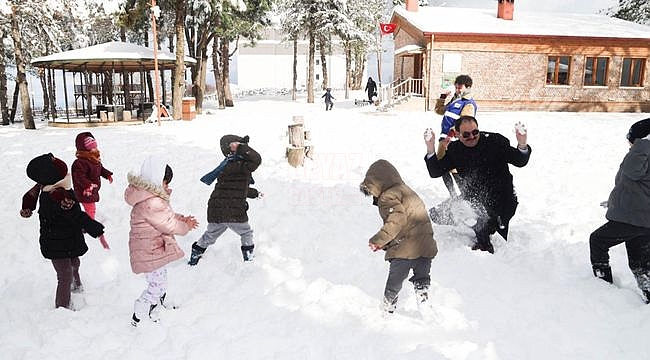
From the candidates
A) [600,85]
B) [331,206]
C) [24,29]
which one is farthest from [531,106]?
[24,29]

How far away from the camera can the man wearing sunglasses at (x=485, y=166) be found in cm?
504

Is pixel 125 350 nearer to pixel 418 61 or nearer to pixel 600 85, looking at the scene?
pixel 418 61

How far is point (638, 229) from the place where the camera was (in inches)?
166

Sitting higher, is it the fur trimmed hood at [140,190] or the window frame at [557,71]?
the window frame at [557,71]

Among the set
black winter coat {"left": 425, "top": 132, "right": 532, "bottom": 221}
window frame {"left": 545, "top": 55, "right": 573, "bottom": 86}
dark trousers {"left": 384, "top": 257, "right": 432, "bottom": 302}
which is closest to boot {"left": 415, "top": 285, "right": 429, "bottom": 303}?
dark trousers {"left": 384, "top": 257, "right": 432, "bottom": 302}

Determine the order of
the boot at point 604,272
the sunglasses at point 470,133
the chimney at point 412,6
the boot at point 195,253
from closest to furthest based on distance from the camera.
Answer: the boot at point 604,272, the sunglasses at point 470,133, the boot at point 195,253, the chimney at point 412,6

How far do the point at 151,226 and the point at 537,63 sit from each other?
2393 cm

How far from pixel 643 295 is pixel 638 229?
28.1 inches

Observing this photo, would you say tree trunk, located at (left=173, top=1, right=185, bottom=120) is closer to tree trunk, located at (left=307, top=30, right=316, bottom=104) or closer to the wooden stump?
the wooden stump

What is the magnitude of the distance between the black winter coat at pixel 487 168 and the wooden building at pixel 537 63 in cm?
1851

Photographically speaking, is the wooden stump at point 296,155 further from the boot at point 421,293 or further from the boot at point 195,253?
the boot at point 421,293

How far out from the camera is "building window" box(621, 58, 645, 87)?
23.8 m

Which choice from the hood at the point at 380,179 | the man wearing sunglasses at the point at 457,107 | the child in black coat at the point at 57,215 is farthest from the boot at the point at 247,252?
the man wearing sunglasses at the point at 457,107

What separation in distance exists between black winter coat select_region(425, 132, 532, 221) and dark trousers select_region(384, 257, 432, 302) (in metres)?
1.36
